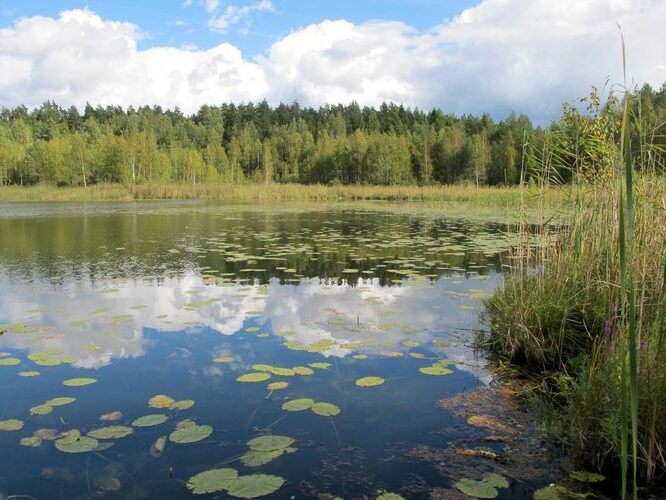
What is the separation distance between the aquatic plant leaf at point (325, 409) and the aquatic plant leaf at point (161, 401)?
102 centimetres

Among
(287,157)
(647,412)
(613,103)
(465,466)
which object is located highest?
(287,157)

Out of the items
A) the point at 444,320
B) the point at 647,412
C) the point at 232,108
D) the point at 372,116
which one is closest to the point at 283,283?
the point at 444,320

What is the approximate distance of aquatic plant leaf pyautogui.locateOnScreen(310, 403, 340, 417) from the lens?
3596 millimetres

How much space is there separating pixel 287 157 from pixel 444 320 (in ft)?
243

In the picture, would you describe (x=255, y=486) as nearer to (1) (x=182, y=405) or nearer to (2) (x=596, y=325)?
(1) (x=182, y=405)

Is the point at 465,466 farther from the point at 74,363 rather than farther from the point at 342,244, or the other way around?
the point at 342,244

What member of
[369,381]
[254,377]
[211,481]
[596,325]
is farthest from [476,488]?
[596,325]

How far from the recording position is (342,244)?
1256 centimetres

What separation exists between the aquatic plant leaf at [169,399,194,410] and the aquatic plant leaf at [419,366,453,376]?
6.23 ft

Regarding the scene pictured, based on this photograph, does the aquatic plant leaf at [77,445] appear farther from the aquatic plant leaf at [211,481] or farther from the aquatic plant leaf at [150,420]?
the aquatic plant leaf at [211,481]

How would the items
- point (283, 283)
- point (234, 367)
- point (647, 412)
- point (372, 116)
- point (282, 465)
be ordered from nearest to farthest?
1. point (647, 412)
2. point (282, 465)
3. point (234, 367)
4. point (283, 283)
5. point (372, 116)

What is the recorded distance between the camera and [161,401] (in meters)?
3.76

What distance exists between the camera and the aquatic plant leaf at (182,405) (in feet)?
12.0

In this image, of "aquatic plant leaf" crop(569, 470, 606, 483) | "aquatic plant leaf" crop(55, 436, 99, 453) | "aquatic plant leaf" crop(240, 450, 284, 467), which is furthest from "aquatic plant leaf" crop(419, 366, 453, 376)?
"aquatic plant leaf" crop(55, 436, 99, 453)
